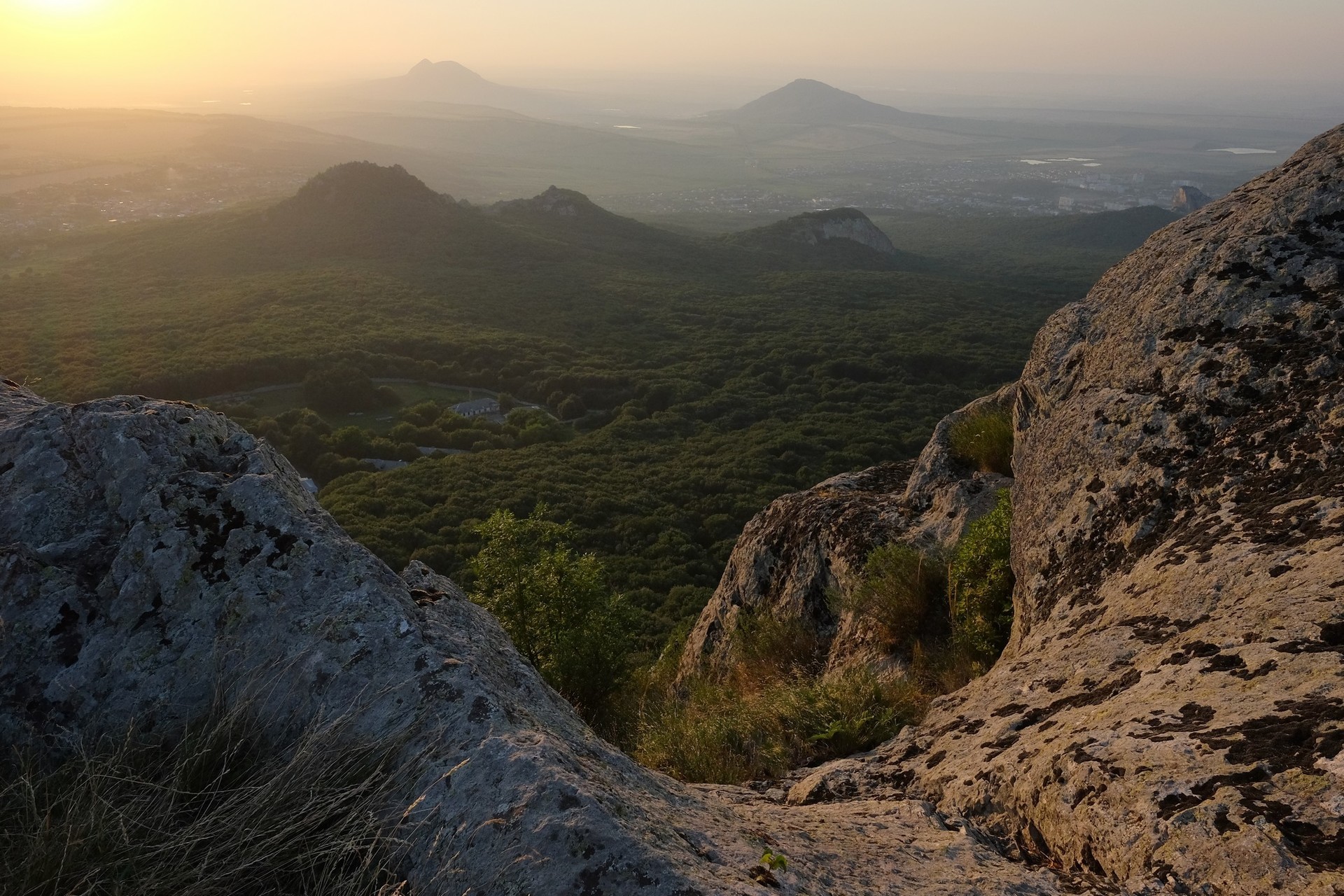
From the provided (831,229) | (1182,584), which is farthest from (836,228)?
(1182,584)

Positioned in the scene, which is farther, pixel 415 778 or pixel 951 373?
pixel 951 373

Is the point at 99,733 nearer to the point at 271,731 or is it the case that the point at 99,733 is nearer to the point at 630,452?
the point at 271,731

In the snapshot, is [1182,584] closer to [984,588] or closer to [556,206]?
[984,588]

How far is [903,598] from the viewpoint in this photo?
302 inches

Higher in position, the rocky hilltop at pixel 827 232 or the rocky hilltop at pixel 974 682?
the rocky hilltop at pixel 827 232

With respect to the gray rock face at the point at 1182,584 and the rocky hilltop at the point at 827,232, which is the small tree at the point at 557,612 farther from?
the rocky hilltop at the point at 827,232

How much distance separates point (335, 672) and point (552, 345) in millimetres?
86017

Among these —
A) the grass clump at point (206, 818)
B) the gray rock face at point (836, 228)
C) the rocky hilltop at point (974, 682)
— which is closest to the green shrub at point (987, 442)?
the rocky hilltop at point (974, 682)

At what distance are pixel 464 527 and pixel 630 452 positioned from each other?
21999 millimetres

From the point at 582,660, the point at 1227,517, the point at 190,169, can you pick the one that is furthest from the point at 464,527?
the point at 190,169

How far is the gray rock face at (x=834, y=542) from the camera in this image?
28.4 ft

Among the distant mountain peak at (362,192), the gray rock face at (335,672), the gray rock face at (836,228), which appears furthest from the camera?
the gray rock face at (836,228)

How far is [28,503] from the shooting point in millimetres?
4496

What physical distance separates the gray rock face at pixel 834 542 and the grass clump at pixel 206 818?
530 cm
